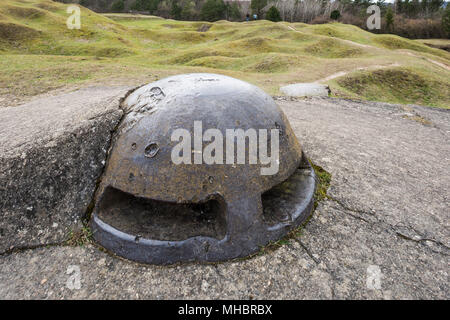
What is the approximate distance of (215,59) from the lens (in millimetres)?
11953

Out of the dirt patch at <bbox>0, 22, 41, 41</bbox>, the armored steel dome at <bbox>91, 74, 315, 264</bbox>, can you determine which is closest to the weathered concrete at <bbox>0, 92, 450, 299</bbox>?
the armored steel dome at <bbox>91, 74, 315, 264</bbox>

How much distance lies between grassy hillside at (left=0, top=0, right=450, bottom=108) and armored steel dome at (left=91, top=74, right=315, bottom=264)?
539 cm

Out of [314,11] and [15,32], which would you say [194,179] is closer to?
[15,32]

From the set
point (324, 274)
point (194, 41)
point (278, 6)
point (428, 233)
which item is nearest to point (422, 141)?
point (428, 233)

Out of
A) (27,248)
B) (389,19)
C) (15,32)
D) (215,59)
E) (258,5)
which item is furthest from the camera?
(258,5)

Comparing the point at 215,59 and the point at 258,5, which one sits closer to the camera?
the point at 215,59

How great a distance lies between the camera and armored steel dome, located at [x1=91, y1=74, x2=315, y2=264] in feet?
5.25

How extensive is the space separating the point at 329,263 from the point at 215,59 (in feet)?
38.5

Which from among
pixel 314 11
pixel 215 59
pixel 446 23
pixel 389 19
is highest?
pixel 314 11

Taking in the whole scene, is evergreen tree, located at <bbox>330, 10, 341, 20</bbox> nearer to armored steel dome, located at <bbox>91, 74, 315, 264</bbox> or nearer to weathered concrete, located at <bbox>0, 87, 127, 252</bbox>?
armored steel dome, located at <bbox>91, 74, 315, 264</bbox>

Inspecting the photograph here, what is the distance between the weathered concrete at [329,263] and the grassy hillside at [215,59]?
4.99m

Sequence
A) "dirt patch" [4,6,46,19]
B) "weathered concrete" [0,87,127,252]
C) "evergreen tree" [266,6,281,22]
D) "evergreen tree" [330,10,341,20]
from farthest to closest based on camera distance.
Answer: "evergreen tree" [266,6,281,22] < "evergreen tree" [330,10,341,20] < "dirt patch" [4,6,46,19] < "weathered concrete" [0,87,127,252]

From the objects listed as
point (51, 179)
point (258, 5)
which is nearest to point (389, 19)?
point (258, 5)
